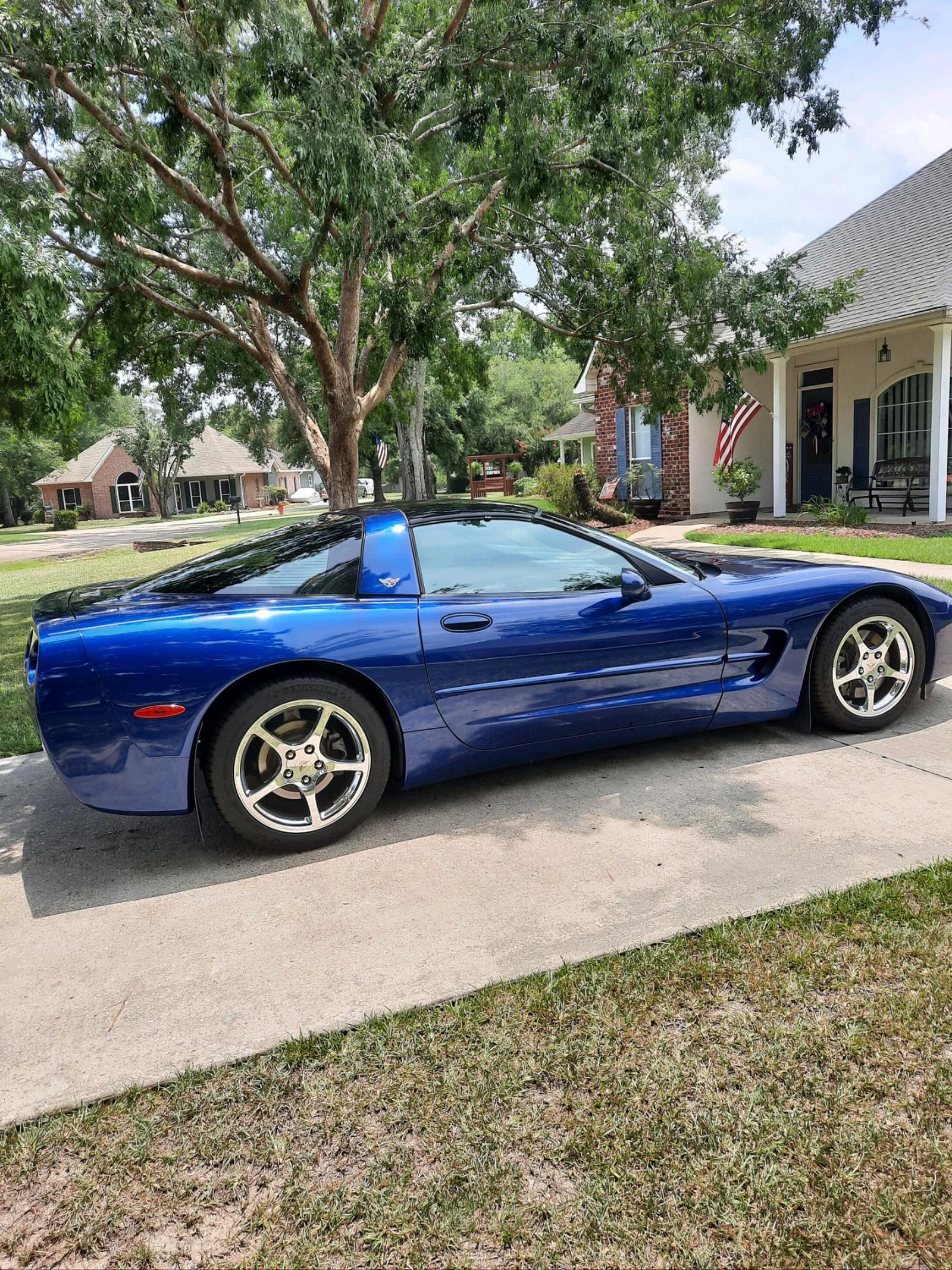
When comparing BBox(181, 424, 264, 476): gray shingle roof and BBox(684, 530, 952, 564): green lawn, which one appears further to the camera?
BBox(181, 424, 264, 476): gray shingle roof

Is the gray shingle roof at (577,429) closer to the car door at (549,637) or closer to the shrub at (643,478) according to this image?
the shrub at (643,478)

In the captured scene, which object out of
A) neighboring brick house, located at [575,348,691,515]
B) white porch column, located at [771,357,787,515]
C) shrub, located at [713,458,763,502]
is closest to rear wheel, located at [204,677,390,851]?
shrub, located at [713,458,763,502]

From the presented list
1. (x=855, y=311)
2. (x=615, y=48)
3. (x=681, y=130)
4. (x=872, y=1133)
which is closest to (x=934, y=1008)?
(x=872, y=1133)

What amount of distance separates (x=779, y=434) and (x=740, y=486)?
3.70 feet

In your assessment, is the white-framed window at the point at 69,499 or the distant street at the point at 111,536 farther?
the white-framed window at the point at 69,499

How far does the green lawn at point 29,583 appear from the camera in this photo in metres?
5.59

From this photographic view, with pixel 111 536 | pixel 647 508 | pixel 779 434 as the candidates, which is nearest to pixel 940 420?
pixel 779 434

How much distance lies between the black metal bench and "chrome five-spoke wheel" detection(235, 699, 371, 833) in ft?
42.5

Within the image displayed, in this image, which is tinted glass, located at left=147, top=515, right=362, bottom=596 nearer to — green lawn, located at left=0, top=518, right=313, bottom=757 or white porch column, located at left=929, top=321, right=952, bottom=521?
green lawn, located at left=0, top=518, right=313, bottom=757

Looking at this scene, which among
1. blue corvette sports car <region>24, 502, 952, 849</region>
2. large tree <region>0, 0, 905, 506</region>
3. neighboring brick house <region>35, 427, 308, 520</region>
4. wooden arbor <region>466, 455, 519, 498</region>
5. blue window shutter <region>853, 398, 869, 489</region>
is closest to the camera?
blue corvette sports car <region>24, 502, 952, 849</region>

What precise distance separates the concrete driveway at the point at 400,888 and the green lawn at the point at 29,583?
153 centimetres

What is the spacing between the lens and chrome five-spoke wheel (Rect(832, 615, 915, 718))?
4.31 m

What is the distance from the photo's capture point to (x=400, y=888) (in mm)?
3098

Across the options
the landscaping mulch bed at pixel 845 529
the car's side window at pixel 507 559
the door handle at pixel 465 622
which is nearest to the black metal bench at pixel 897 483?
the landscaping mulch bed at pixel 845 529
